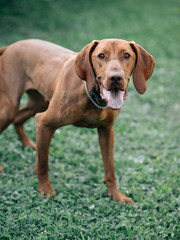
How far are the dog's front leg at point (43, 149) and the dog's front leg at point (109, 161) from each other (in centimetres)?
65

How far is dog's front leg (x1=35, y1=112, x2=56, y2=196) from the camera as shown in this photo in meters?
3.63

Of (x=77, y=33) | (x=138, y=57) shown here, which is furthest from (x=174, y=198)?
(x=77, y=33)

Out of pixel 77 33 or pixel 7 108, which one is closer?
pixel 7 108

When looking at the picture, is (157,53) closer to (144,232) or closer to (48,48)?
(48,48)

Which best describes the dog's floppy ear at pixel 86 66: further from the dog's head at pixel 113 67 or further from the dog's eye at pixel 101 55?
the dog's eye at pixel 101 55

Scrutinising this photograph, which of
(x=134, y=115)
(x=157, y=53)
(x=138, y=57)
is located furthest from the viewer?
(x=157, y=53)

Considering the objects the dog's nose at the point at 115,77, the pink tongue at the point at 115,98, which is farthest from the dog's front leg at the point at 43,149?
the dog's nose at the point at 115,77

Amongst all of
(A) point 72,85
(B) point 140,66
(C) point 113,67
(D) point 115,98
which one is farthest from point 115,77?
(A) point 72,85

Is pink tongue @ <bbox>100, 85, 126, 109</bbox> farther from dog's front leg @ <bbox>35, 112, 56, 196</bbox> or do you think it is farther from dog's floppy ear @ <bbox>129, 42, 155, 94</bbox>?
dog's front leg @ <bbox>35, 112, 56, 196</bbox>

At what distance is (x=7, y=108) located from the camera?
4109 millimetres

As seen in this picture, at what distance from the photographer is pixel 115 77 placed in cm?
281

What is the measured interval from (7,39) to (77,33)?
104 inches

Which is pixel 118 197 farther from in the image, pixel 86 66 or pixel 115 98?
pixel 86 66

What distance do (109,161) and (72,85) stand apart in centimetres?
115
